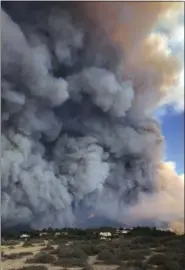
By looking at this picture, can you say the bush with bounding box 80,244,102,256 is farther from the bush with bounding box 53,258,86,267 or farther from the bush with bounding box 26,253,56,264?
the bush with bounding box 53,258,86,267

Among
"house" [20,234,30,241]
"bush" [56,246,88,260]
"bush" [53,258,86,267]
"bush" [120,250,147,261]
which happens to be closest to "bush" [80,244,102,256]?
"bush" [56,246,88,260]

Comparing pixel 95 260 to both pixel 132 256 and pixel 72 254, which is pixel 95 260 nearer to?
pixel 72 254

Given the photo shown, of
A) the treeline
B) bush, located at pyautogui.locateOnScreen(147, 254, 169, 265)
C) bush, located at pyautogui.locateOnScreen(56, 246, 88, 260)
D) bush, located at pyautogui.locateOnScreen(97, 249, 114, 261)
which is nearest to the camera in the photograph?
bush, located at pyautogui.locateOnScreen(147, 254, 169, 265)

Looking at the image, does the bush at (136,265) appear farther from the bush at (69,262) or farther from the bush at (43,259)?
the bush at (43,259)

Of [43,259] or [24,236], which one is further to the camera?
[24,236]

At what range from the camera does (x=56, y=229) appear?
230 feet

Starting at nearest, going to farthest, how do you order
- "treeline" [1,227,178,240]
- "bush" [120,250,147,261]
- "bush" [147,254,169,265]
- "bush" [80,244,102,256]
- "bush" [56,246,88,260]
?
"bush" [147,254,169,265]
"bush" [120,250,147,261]
"bush" [56,246,88,260]
"bush" [80,244,102,256]
"treeline" [1,227,178,240]

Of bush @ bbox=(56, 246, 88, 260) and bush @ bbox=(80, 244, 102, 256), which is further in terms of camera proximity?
bush @ bbox=(80, 244, 102, 256)

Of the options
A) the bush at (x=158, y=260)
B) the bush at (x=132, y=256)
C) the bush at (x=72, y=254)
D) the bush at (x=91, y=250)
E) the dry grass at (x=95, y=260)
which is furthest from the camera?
the bush at (x=91, y=250)

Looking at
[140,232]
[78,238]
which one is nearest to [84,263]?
[78,238]

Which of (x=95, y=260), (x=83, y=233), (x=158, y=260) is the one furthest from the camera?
(x=83, y=233)

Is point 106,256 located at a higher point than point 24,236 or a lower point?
higher

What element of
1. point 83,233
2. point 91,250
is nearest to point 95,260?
point 91,250

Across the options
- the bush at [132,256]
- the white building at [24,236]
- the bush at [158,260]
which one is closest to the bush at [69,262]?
the bush at [132,256]
